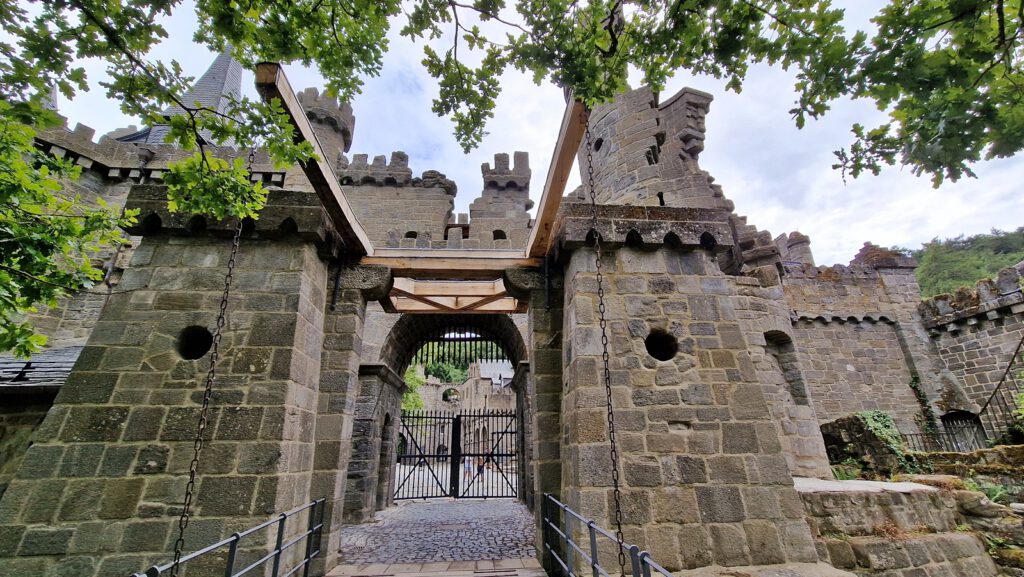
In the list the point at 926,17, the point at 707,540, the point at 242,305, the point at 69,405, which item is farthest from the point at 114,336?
the point at 926,17

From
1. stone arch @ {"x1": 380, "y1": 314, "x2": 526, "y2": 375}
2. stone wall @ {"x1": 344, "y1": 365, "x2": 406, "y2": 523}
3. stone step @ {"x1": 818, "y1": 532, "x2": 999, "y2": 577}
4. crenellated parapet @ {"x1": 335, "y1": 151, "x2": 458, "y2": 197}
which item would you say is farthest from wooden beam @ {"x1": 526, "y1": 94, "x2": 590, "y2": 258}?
crenellated parapet @ {"x1": 335, "y1": 151, "x2": 458, "y2": 197}

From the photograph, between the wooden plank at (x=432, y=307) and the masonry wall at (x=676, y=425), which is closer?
the masonry wall at (x=676, y=425)

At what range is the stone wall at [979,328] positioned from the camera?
10758 millimetres

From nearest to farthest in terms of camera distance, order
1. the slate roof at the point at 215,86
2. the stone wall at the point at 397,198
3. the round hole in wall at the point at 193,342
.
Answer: the round hole in wall at the point at 193,342 → the stone wall at the point at 397,198 → the slate roof at the point at 215,86

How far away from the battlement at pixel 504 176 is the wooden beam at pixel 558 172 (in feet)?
25.8

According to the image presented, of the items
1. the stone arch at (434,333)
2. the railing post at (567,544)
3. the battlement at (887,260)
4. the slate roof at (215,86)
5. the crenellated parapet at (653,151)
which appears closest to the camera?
the railing post at (567,544)

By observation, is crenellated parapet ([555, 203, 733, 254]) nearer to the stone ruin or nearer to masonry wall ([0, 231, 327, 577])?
the stone ruin

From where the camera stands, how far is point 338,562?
459cm

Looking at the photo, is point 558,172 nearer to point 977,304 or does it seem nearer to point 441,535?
point 441,535

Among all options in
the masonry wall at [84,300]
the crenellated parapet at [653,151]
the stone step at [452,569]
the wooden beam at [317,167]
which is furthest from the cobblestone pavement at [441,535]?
the masonry wall at [84,300]

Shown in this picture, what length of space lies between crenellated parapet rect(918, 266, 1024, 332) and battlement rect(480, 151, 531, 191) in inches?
521

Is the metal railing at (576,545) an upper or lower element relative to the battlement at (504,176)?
lower

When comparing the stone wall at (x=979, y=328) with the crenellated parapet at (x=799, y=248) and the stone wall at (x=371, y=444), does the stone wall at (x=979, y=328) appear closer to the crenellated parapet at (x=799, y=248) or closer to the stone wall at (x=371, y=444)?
the crenellated parapet at (x=799, y=248)

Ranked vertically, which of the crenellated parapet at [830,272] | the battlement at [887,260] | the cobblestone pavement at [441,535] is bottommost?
the cobblestone pavement at [441,535]
